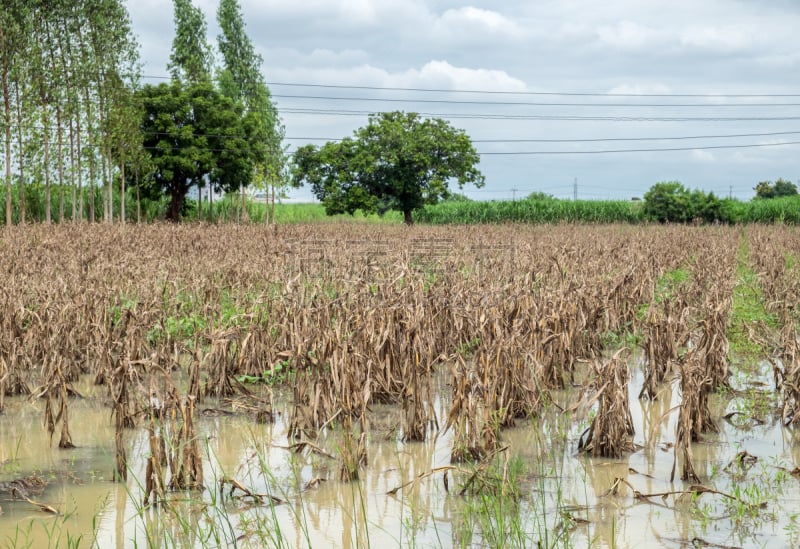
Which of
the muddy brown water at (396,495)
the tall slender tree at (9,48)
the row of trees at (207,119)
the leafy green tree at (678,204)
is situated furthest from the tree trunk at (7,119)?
the leafy green tree at (678,204)

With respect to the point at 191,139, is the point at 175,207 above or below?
below

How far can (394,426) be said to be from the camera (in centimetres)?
591

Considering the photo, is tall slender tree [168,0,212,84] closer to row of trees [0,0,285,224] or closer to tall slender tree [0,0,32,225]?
row of trees [0,0,285,224]

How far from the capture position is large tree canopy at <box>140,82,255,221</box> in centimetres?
4397

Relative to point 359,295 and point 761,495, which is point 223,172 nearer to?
point 359,295

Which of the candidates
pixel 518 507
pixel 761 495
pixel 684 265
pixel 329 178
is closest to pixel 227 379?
pixel 518 507

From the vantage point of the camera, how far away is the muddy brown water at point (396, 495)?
4086mm

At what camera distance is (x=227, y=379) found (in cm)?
697

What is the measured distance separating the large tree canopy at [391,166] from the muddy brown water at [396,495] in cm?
Answer: 4326

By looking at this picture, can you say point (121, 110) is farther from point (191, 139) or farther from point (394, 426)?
point (394, 426)

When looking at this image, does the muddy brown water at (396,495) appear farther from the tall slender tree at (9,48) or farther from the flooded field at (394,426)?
the tall slender tree at (9,48)

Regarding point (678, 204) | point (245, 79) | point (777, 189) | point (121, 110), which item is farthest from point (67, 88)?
point (777, 189)

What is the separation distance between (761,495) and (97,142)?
39160 mm

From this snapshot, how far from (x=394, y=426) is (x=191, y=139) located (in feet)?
134
